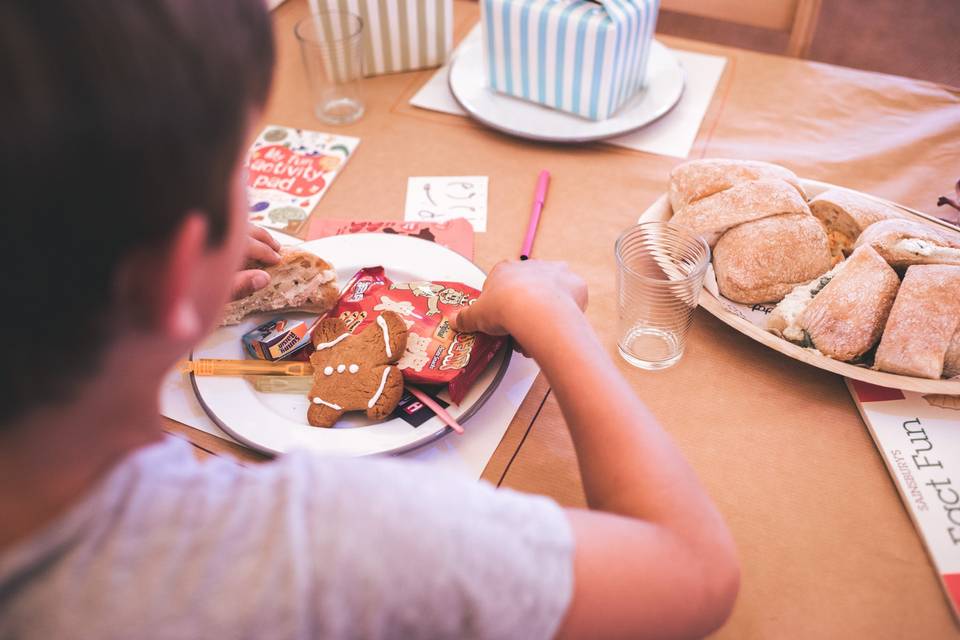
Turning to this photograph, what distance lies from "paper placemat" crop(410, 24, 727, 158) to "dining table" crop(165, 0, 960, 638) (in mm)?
20

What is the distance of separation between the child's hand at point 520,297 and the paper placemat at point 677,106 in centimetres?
48

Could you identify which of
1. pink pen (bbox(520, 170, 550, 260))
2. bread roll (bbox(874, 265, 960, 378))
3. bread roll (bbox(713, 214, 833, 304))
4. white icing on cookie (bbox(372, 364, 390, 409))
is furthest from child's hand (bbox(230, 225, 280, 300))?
bread roll (bbox(874, 265, 960, 378))

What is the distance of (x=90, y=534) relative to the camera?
404 millimetres

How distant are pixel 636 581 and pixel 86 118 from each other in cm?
46

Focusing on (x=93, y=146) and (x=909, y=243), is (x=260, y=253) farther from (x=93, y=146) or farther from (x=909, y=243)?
(x=909, y=243)

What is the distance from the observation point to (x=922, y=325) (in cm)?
73

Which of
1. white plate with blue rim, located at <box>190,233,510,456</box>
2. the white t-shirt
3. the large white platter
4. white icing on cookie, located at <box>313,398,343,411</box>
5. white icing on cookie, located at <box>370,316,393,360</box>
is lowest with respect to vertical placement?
white plate with blue rim, located at <box>190,233,510,456</box>

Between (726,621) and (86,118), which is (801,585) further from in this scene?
(86,118)

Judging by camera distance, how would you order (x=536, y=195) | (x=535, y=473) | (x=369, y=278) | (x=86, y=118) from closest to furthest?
(x=86, y=118), (x=535, y=473), (x=369, y=278), (x=536, y=195)

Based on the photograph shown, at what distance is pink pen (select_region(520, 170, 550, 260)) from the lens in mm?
985

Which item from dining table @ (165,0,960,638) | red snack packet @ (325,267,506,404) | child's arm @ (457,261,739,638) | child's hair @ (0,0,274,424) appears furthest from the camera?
red snack packet @ (325,267,506,404)

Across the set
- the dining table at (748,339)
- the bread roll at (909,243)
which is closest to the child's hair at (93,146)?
the dining table at (748,339)

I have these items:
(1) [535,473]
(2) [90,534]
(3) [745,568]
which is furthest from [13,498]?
(3) [745,568]

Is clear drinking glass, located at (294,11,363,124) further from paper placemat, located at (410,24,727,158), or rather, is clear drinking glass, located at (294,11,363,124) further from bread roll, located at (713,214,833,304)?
bread roll, located at (713,214,833,304)
